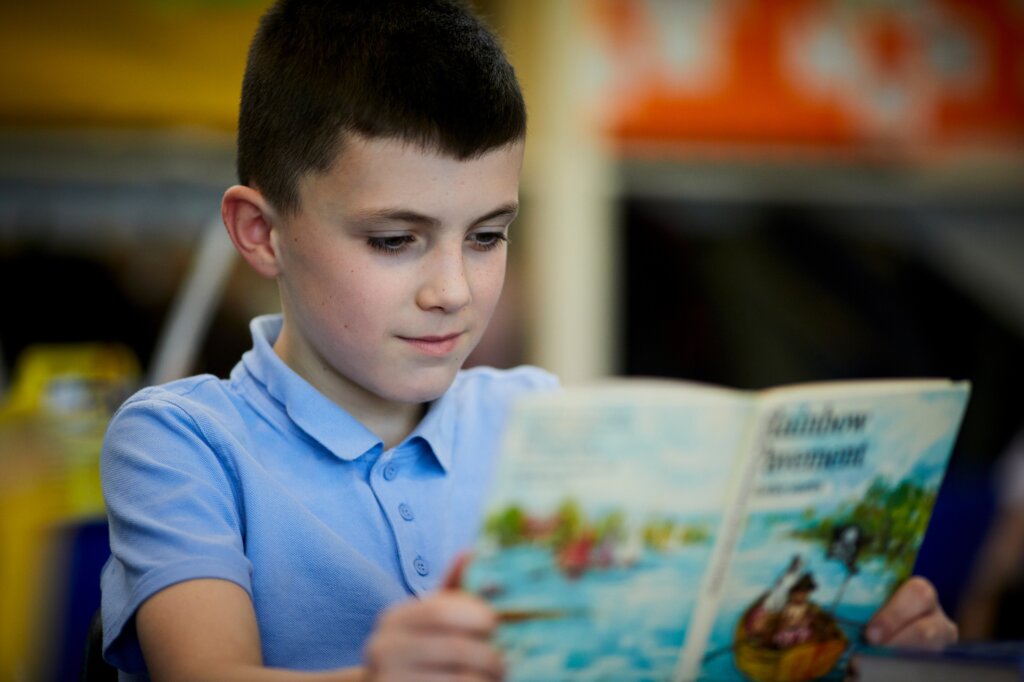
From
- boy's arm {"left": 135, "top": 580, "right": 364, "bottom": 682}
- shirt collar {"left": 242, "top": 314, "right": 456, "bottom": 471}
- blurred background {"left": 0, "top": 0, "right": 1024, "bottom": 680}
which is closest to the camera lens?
boy's arm {"left": 135, "top": 580, "right": 364, "bottom": 682}

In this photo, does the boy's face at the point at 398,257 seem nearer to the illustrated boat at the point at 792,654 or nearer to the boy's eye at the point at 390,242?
the boy's eye at the point at 390,242

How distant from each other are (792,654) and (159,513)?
1.59 feet

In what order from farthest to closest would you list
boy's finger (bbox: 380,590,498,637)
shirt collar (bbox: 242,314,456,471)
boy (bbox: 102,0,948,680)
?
shirt collar (bbox: 242,314,456,471) → boy (bbox: 102,0,948,680) → boy's finger (bbox: 380,590,498,637)

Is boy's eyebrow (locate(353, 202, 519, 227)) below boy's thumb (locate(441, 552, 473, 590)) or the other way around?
the other way around

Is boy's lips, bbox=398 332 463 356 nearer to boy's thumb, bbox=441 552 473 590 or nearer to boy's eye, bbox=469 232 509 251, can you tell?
boy's eye, bbox=469 232 509 251

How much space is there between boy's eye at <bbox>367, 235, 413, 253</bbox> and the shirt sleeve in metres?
0.21

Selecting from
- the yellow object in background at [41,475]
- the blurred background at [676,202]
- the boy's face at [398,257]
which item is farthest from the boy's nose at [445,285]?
the blurred background at [676,202]

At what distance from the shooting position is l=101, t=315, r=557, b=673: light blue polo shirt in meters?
0.89

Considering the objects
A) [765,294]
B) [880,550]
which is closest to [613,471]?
[880,550]

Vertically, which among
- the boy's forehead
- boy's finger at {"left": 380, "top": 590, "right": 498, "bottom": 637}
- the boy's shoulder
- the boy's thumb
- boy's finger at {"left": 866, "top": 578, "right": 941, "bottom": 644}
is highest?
the boy's forehead

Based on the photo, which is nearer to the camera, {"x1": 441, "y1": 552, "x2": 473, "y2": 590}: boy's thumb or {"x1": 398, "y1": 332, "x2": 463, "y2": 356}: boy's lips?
{"x1": 441, "y1": 552, "x2": 473, "y2": 590}: boy's thumb

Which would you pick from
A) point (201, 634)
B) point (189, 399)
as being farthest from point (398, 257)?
point (201, 634)

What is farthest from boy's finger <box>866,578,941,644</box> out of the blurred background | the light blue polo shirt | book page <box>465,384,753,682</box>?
the blurred background

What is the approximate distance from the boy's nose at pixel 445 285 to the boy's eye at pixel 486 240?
0.05 metres
